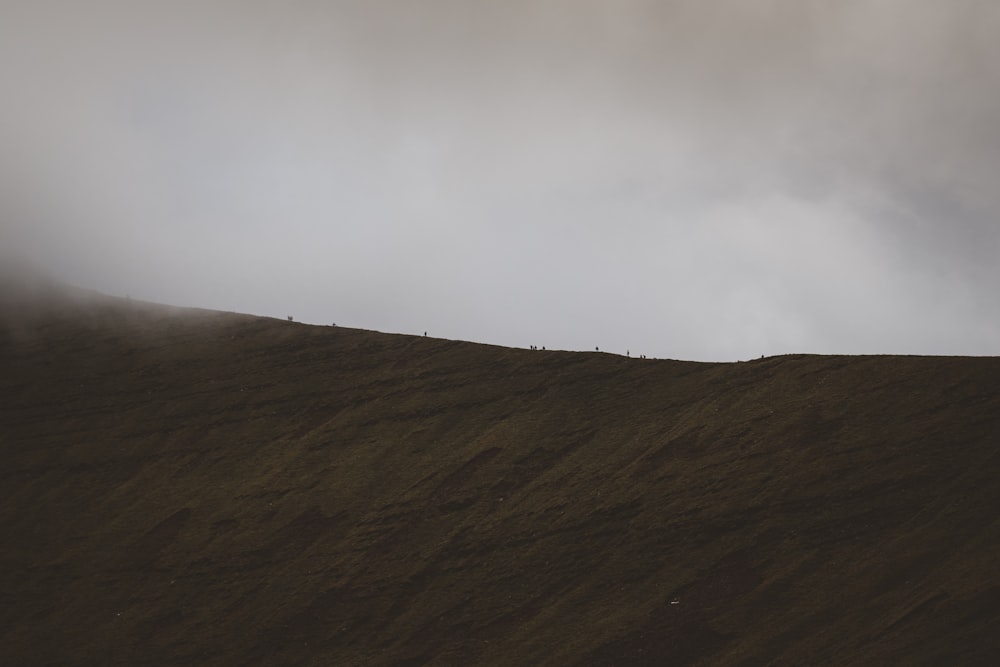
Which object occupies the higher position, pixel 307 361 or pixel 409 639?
pixel 307 361

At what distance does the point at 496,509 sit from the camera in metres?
47.8

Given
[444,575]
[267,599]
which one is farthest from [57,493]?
[444,575]

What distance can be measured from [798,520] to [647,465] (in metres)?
8.25

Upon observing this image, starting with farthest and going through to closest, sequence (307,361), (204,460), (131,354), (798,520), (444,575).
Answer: (131,354) < (307,361) < (204,460) < (444,575) < (798,520)

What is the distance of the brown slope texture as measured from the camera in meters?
36.8

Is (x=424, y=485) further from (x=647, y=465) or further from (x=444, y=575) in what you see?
(x=647, y=465)

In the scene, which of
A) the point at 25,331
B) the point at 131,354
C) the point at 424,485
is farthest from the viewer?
the point at 25,331

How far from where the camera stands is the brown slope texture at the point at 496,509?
36812mm

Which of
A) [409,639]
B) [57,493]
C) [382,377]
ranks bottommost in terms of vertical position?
[409,639]

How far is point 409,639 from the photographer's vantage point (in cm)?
4184

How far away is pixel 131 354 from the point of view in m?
68.8

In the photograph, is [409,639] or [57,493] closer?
[409,639]

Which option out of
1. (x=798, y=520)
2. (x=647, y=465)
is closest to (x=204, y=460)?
(x=647, y=465)

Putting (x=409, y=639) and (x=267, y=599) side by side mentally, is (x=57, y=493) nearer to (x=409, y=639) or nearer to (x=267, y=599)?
(x=267, y=599)
